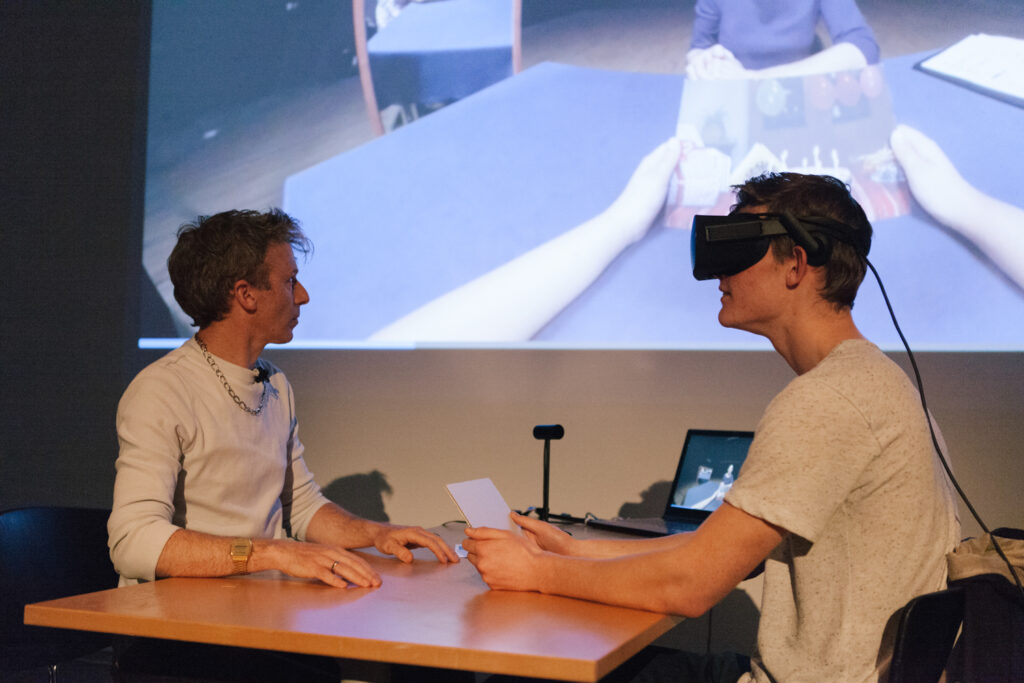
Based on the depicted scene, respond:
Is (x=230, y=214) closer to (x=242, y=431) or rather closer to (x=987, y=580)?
(x=242, y=431)

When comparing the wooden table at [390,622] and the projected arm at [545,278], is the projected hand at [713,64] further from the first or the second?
the wooden table at [390,622]

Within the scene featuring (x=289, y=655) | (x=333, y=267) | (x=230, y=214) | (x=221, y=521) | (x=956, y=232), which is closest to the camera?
(x=289, y=655)

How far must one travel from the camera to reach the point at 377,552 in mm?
1854

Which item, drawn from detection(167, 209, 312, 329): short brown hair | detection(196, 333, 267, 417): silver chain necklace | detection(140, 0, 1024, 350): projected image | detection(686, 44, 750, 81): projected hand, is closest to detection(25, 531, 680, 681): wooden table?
detection(196, 333, 267, 417): silver chain necklace

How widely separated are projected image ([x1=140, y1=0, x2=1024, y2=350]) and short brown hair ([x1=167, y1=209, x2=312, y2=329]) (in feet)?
4.27

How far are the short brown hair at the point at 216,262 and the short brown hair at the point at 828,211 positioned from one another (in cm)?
115

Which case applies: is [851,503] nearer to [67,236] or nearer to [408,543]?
[408,543]

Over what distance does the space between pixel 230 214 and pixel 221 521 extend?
28.3 inches

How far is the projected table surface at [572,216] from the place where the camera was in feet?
8.75

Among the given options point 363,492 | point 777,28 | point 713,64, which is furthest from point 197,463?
point 777,28

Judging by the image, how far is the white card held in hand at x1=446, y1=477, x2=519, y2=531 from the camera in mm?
1541

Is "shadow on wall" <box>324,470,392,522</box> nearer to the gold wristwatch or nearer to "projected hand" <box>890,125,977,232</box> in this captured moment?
the gold wristwatch

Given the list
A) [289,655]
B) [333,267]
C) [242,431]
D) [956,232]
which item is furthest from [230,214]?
[956,232]

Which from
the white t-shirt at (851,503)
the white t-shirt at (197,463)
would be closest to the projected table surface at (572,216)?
the white t-shirt at (197,463)
